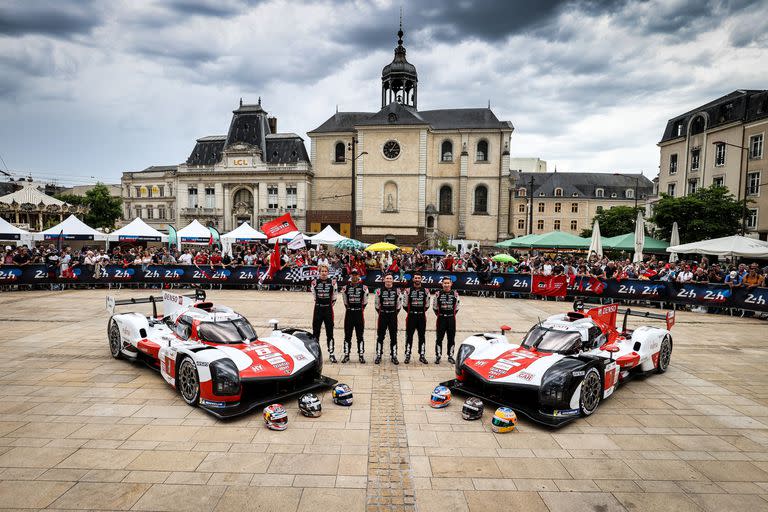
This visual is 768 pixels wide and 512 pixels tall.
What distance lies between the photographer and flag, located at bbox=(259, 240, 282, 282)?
56.9ft

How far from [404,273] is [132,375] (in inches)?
526

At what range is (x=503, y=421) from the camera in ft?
20.0

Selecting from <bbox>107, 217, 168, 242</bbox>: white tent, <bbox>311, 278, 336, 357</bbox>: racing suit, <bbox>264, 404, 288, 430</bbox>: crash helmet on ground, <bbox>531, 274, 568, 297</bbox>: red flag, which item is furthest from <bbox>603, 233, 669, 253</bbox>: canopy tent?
<bbox>107, 217, 168, 242</bbox>: white tent

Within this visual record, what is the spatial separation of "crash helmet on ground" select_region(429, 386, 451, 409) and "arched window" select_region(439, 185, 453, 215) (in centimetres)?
4211

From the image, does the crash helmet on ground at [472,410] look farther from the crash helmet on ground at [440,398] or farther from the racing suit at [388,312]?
the racing suit at [388,312]

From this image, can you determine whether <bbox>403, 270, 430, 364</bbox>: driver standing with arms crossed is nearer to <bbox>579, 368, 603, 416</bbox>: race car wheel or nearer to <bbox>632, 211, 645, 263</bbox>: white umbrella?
<bbox>579, 368, 603, 416</bbox>: race car wheel

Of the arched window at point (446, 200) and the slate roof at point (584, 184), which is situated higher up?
the slate roof at point (584, 184)

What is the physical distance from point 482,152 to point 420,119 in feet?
24.9

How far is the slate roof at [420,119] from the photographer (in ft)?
152

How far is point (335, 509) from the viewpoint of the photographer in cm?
430

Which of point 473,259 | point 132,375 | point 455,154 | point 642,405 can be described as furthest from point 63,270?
point 455,154

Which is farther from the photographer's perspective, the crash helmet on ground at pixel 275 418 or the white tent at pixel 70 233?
the white tent at pixel 70 233

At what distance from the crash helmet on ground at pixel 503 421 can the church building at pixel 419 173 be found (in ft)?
131

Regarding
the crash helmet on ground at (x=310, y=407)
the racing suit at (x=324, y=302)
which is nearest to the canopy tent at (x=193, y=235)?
the racing suit at (x=324, y=302)
